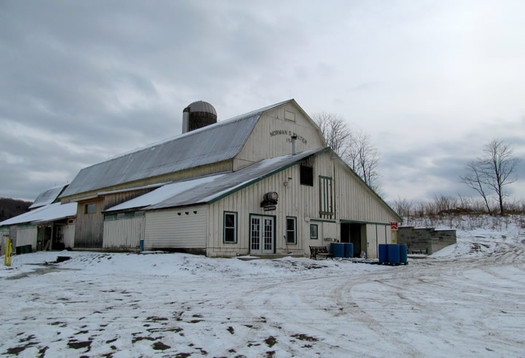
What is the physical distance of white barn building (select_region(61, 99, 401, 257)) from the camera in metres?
18.4

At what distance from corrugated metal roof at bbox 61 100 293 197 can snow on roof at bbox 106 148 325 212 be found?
1.67 metres

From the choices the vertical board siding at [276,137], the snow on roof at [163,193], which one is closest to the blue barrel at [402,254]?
the vertical board siding at [276,137]

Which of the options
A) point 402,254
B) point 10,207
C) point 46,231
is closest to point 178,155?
point 46,231

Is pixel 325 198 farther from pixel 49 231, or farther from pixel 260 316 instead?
pixel 49 231

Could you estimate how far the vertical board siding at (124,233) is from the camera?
21547mm

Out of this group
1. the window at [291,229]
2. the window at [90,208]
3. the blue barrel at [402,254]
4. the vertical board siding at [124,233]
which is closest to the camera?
the blue barrel at [402,254]

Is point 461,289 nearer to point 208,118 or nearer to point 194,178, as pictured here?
point 194,178

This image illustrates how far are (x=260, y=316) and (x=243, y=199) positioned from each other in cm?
1183

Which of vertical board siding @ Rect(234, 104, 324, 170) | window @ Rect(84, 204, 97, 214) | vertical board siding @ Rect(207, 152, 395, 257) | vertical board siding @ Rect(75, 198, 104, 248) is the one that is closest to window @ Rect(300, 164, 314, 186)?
vertical board siding @ Rect(207, 152, 395, 257)

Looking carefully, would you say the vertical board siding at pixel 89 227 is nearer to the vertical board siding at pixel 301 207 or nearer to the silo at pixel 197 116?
the vertical board siding at pixel 301 207

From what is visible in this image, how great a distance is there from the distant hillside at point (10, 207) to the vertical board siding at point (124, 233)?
7806cm

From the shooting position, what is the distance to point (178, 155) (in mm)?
28812

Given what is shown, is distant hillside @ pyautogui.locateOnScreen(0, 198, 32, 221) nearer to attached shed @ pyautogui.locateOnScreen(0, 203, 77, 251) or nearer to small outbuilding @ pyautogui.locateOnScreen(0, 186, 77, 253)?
small outbuilding @ pyautogui.locateOnScreen(0, 186, 77, 253)

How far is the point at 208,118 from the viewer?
36781 millimetres
